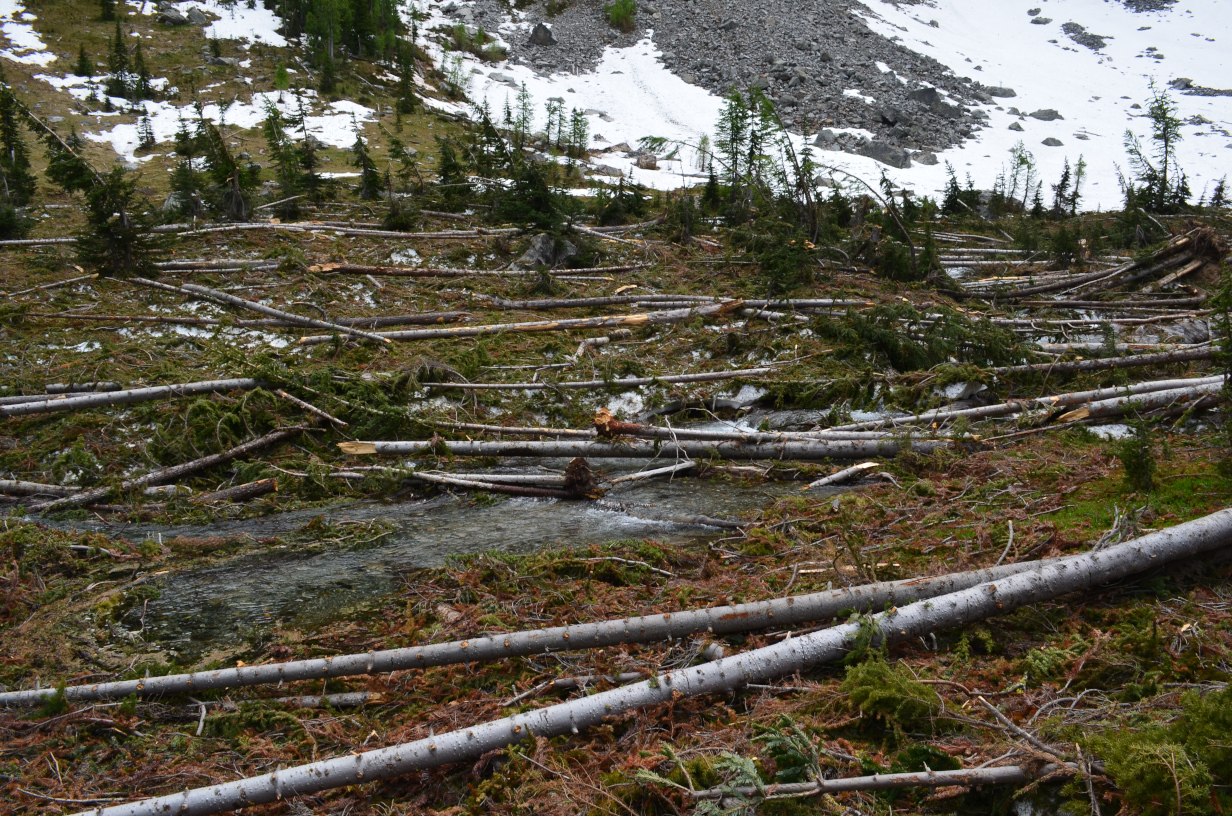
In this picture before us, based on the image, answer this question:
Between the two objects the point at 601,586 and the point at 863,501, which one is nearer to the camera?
the point at 601,586

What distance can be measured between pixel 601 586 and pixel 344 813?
2602 mm

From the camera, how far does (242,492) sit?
8.45 meters

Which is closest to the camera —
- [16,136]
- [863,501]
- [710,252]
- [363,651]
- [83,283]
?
[363,651]

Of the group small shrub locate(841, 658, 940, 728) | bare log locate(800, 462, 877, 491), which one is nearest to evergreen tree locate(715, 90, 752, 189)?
bare log locate(800, 462, 877, 491)

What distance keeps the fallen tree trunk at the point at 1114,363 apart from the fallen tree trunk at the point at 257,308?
35.6 feet

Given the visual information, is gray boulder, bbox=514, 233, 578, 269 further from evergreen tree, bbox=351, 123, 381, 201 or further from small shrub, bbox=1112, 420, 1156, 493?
small shrub, bbox=1112, 420, 1156, 493

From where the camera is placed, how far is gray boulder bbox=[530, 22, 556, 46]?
67.1 metres

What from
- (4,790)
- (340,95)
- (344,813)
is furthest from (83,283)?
(340,95)

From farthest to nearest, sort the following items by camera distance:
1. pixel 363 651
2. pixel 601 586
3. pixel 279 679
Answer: pixel 601 586 → pixel 363 651 → pixel 279 679

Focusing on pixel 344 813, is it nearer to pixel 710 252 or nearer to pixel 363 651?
pixel 363 651

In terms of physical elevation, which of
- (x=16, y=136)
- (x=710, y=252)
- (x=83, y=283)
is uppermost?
(x=16, y=136)

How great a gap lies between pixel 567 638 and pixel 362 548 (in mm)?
3538

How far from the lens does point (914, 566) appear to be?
4941 millimetres

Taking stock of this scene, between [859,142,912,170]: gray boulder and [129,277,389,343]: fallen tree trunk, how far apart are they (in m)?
45.0
